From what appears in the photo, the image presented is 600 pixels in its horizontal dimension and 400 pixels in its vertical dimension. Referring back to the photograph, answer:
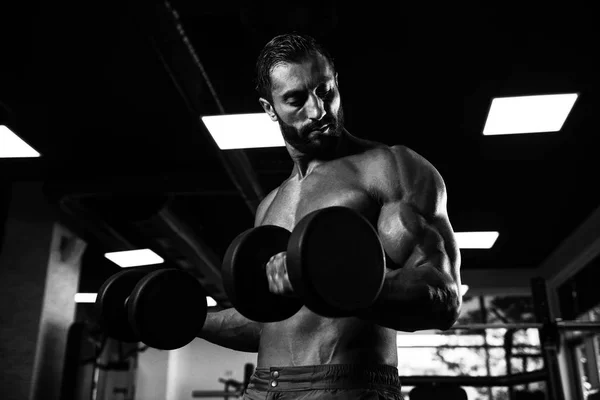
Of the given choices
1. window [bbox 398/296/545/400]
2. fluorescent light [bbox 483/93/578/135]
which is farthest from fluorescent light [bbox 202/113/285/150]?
window [bbox 398/296/545/400]

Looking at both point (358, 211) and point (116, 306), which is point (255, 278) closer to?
point (358, 211)

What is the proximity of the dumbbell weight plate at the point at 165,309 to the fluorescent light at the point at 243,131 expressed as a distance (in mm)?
3023

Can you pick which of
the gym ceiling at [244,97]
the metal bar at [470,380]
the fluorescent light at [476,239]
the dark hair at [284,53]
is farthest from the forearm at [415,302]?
the fluorescent light at [476,239]

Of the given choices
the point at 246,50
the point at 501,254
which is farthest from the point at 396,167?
the point at 501,254

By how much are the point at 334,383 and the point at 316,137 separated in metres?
0.50

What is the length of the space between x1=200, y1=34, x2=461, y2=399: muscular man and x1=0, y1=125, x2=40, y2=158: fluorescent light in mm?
4081

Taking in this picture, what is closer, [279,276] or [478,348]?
Result: [279,276]

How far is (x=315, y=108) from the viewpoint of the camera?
1302 mm

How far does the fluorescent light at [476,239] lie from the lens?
714cm

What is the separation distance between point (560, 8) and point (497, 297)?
20.0ft

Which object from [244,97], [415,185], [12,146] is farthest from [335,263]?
[12,146]

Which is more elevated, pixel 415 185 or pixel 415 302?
pixel 415 185

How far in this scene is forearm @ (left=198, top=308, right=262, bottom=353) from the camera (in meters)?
1.43

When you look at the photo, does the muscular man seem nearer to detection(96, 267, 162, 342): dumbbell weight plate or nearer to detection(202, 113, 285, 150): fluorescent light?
detection(96, 267, 162, 342): dumbbell weight plate
